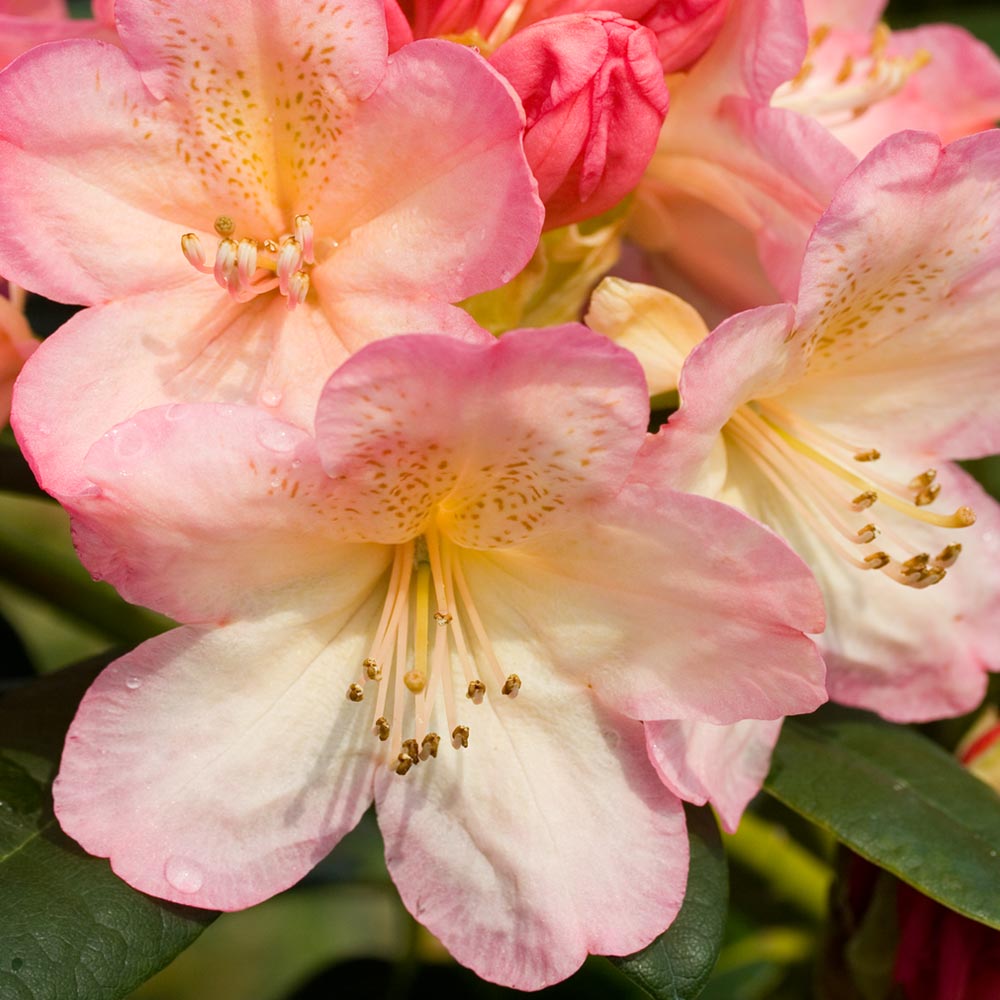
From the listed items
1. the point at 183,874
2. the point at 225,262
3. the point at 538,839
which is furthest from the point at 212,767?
the point at 225,262

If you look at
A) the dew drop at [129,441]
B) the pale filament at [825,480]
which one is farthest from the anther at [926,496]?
the dew drop at [129,441]

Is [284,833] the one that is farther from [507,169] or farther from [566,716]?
[507,169]

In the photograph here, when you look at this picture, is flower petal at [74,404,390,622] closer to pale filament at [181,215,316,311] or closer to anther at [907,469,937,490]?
pale filament at [181,215,316,311]

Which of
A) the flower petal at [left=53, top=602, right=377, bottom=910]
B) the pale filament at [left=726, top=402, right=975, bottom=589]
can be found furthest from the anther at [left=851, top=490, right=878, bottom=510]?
the flower petal at [left=53, top=602, right=377, bottom=910]

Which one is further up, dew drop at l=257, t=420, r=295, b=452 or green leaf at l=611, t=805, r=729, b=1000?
dew drop at l=257, t=420, r=295, b=452

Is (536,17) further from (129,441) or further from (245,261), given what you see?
(129,441)
